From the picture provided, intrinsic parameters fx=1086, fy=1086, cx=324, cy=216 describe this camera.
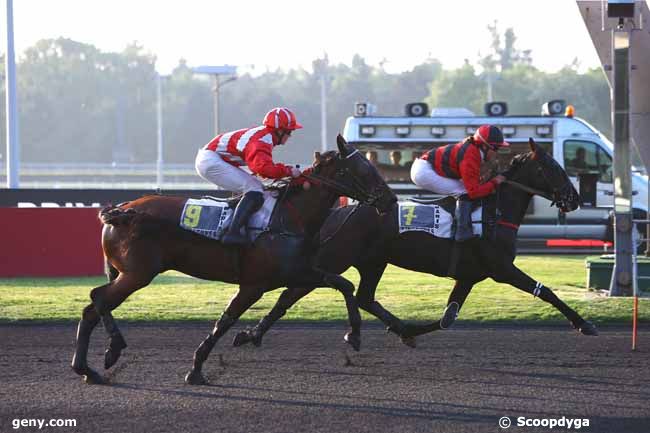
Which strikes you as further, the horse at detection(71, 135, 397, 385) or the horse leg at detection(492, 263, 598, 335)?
the horse leg at detection(492, 263, 598, 335)

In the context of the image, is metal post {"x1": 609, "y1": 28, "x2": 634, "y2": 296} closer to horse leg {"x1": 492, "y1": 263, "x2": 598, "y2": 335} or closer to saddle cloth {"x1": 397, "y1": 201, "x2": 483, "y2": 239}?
horse leg {"x1": 492, "y1": 263, "x2": 598, "y2": 335}

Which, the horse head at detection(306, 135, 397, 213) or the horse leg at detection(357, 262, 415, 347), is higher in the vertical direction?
the horse head at detection(306, 135, 397, 213)

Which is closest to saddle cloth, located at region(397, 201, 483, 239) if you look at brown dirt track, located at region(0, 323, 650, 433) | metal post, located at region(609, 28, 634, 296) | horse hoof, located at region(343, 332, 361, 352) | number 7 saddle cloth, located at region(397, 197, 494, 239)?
number 7 saddle cloth, located at region(397, 197, 494, 239)

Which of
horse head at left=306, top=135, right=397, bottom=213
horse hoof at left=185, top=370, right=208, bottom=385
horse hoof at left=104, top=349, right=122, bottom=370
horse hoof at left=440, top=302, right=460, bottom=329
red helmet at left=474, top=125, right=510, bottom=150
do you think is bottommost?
horse hoof at left=185, top=370, right=208, bottom=385

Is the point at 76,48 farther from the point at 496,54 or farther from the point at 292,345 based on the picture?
the point at 292,345

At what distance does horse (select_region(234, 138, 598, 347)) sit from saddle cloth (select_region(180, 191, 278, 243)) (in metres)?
1.37

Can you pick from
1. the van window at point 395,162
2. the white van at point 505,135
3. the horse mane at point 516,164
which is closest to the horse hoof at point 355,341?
the horse mane at point 516,164

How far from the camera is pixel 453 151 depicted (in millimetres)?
10789

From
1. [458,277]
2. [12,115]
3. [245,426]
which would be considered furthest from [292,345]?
[12,115]

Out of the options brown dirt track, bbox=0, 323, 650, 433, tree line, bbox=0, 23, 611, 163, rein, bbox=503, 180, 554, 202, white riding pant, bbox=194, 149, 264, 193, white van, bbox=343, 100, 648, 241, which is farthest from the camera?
tree line, bbox=0, 23, 611, 163

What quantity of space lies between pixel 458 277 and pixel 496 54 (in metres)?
103

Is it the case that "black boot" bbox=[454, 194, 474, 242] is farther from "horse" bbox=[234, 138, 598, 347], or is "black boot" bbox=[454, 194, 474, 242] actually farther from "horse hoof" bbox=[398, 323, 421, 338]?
"horse hoof" bbox=[398, 323, 421, 338]

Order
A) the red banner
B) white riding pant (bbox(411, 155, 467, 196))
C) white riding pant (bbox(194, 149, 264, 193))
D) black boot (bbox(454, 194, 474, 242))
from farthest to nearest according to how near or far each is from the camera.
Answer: the red banner < white riding pant (bbox(411, 155, 467, 196)) < black boot (bbox(454, 194, 474, 242)) < white riding pant (bbox(194, 149, 264, 193))

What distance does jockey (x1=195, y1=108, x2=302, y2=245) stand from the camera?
8.96 m
